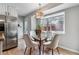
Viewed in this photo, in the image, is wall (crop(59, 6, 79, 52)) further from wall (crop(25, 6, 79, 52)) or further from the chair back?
the chair back

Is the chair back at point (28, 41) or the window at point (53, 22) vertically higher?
the window at point (53, 22)

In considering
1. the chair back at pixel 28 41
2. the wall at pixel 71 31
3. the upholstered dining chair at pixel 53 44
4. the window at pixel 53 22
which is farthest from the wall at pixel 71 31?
the chair back at pixel 28 41

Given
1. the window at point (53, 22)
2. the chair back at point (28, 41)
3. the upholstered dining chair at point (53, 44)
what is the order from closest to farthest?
the window at point (53, 22)
the upholstered dining chair at point (53, 44)
the chair back at point (28, 41)

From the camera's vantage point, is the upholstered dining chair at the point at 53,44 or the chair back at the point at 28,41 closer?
the upholstered dining chair at the point at 53,44

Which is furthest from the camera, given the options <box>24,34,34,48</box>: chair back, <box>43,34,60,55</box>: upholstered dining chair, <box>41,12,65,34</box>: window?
<box>24,34,34,48</box>: chair back

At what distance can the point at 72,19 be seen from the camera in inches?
117

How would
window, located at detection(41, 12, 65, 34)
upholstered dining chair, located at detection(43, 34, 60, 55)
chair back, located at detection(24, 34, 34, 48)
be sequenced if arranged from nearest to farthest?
window, located at detection(41, 12, 65, 34) → upholstered dining chair, located at detection(43, 34, 60, 55) → chair back, located at detection(24, 34, 34, 48)

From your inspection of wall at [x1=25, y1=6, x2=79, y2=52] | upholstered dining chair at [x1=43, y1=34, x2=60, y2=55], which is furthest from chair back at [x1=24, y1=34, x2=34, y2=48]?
wall at [x1=25, y1=6, x2=79, y2=52]

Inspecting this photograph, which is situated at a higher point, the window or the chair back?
the window

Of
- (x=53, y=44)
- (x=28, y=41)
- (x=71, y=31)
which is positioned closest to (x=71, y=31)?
(x=71, y=31)

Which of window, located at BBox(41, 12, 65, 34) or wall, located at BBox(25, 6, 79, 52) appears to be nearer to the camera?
window, located at BBox(41, 12, 65, 34)

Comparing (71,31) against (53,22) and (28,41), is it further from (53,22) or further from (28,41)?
(28,41)

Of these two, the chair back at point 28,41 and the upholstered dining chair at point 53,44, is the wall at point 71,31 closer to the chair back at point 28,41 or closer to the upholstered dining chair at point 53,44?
the upholstered dining chair at point 53,44

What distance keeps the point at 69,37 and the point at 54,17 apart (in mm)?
841
